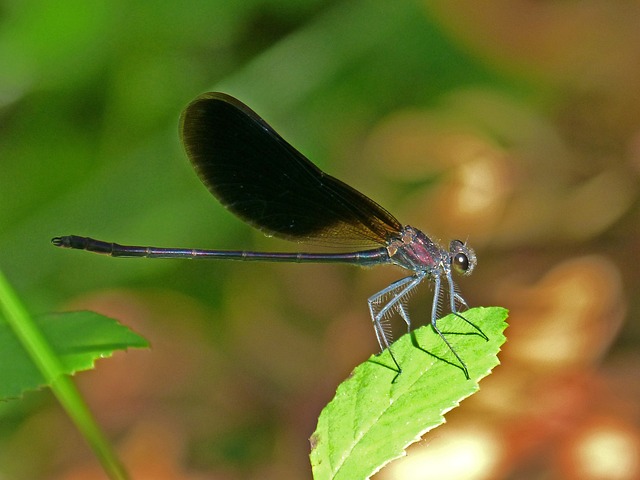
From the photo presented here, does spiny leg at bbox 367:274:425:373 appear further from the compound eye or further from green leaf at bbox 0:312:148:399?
green leaf at bbox 0:312:148:399

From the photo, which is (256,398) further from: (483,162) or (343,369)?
(483,162)

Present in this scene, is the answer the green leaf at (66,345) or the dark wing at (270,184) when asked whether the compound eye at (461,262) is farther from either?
the green leaf at (66,345)

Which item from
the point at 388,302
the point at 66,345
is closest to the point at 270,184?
the point at 388,302

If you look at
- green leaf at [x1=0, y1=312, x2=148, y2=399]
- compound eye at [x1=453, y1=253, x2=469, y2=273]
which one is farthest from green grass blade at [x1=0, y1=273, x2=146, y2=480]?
compound eye at [x1=453, y1=253, x2=469, y2=273]

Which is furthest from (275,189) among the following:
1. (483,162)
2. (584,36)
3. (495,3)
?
(584,36)

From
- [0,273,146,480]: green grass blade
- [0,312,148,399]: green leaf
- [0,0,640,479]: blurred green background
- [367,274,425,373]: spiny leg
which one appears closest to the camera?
[0,273,146,480]: green grass blade

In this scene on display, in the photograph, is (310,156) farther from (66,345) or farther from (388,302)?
(66,345)

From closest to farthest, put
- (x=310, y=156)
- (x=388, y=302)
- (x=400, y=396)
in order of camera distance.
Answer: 1. (x=400, y=396)
2. (x=388, y=302)
3. (x=310, y=156)
